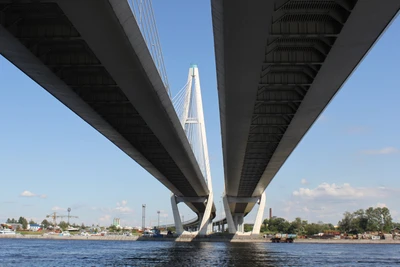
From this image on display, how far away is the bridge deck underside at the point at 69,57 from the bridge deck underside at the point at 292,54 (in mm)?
7094

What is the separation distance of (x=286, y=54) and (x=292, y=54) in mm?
332

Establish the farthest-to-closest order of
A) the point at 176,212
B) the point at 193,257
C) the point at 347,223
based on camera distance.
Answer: the point at 347,223
the point at 176,212
the point at 193,257

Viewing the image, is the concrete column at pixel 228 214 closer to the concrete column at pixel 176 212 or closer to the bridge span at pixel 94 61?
the concrete column at pixel 176 212

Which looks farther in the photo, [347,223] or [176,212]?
[347,223]

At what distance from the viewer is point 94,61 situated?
21.3m

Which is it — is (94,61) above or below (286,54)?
below

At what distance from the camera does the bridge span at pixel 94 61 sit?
53.1ft

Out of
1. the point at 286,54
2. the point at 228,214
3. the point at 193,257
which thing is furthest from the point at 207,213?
the point at 286,54

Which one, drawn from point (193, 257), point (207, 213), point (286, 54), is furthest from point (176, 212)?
point (286, 54)

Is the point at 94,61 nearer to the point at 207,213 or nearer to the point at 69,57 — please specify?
the point at 69,57

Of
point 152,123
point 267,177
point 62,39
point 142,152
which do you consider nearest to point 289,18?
point 62,39

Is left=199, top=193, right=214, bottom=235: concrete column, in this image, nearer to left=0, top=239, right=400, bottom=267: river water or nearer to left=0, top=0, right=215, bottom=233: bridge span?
left=0, top=239, right=400, bottom=267: river water

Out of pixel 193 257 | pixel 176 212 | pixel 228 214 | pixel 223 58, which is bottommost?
pixel 193 257

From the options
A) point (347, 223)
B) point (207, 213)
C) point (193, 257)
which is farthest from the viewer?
point (347, 223)
